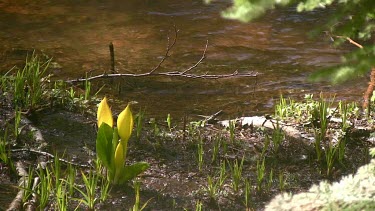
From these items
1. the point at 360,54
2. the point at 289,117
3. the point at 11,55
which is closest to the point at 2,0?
the point at 11,55

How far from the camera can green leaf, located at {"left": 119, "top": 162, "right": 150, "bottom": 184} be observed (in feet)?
11.9

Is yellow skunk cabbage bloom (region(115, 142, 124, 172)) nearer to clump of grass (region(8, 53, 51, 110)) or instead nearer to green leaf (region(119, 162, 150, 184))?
green leaf (region(119, 162, 150, 184))

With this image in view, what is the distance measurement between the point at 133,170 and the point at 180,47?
4.57 metres

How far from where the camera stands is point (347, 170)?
4227 millimetres

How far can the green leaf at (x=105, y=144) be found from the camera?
350 cm

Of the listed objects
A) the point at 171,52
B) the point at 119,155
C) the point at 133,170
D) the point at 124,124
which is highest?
the point at 124,124

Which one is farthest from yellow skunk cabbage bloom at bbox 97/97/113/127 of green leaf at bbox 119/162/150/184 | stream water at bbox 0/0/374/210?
stream water at bbox 0/0/374/210

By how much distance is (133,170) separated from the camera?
3.64 meters

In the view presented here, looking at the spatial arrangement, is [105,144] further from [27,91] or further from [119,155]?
[27,91]

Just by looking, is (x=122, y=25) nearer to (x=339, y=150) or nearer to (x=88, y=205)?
(x=339, y=150)

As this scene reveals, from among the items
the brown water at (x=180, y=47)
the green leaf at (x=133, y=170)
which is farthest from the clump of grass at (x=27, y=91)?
the green leaf at (x=133, y=170)

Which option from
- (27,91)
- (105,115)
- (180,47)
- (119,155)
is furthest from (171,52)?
(119,155)

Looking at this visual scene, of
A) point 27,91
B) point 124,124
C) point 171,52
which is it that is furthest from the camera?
point 171,52

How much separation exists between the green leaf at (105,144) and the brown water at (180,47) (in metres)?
2.07
